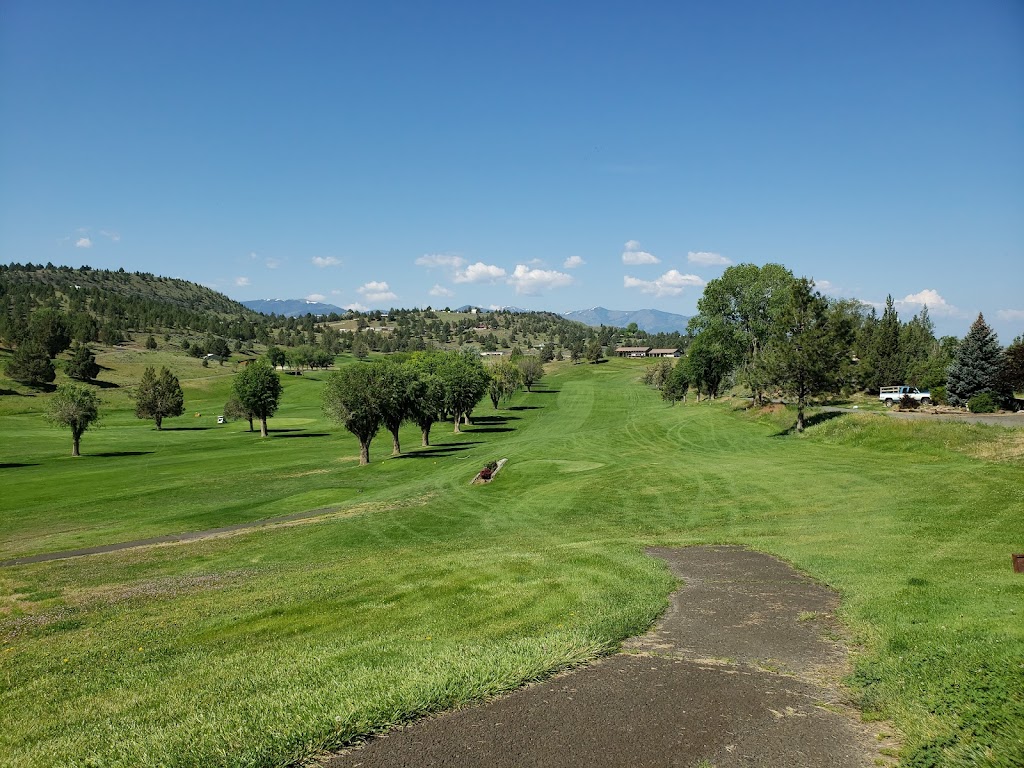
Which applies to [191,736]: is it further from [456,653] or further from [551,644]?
[551,644]

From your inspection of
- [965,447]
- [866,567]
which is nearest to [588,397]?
[965,447]

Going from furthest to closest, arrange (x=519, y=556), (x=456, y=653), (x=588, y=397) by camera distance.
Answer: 1. (x=588, y=397)
2. (x=519, y=556)
3. (x=456, y=653)

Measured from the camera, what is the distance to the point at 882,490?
27844 mm

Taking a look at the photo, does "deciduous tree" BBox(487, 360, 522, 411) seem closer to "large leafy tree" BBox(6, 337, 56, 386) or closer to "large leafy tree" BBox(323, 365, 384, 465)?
"large leafy tree" BBox(323, 365, 384, 465)

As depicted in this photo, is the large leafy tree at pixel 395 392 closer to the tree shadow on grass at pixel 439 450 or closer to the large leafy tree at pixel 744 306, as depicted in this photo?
the tree shadow on grass at pixel 439 450

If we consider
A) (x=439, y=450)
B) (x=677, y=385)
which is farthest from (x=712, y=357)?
(x=439, y=450)

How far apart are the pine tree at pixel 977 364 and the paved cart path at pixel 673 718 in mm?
70725

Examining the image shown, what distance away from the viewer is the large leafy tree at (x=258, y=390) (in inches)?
3652

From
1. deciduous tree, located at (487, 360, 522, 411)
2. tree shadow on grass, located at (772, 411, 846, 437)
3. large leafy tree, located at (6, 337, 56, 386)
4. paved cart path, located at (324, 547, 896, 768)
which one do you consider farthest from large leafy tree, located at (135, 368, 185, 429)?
paved cart path, located at (324, 547, 896, 768)

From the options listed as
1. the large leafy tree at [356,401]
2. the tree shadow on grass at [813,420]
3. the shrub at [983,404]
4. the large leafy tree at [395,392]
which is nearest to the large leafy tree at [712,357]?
the tree shadow on grass at [813,420]

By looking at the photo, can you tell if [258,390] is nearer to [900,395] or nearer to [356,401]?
[356,401]

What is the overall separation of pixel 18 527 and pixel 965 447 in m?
59.7

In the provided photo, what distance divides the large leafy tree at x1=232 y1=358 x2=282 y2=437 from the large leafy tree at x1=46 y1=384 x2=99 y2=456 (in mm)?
21362

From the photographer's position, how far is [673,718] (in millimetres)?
7539
